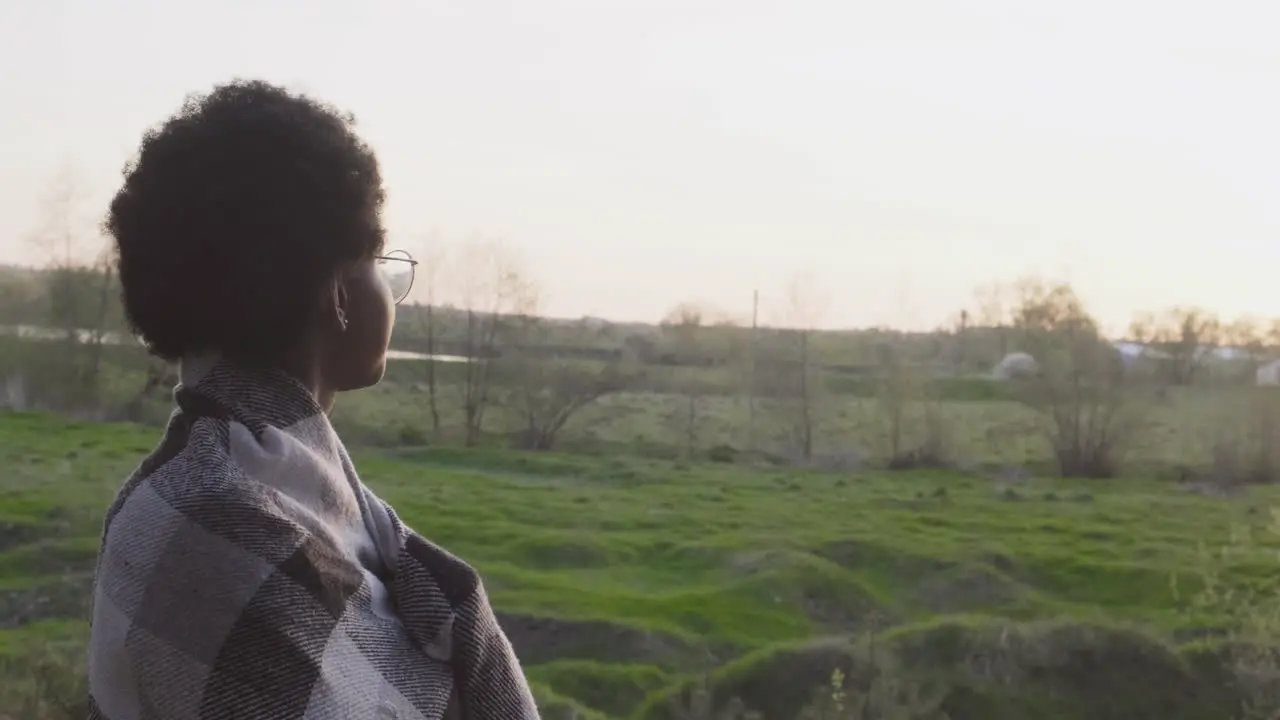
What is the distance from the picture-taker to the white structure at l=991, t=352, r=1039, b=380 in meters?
24.7

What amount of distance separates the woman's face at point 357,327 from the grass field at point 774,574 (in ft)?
13.1

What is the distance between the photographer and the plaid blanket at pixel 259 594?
127 centimetres

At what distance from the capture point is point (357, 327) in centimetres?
150

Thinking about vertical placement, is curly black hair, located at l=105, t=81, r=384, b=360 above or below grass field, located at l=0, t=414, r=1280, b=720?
above

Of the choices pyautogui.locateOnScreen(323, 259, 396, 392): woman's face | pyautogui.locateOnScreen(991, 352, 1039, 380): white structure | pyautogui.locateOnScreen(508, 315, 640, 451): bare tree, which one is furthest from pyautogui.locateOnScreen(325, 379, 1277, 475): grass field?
pyautogui.locateOnScreen(323, 259, 396, 392): woman's face

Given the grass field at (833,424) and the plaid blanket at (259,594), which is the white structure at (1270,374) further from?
the plaid blanket at (259,594)

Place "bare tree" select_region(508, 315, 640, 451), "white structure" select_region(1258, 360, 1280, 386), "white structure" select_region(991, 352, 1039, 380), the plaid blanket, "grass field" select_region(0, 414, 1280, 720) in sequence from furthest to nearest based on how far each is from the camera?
"white structure" select_region(991, 352, 1039, 380) → "bare tree" select_region(508, 315, 640, 451) → "white structure" select_region(1258, 360, 1280, 386) → "grass field" select_region(0, 414, 1280, 720) → the plaid blanket

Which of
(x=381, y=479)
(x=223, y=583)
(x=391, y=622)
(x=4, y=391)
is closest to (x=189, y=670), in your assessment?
(x=223, y=583)

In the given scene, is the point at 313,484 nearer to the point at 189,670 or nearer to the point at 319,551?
the point at 319,551

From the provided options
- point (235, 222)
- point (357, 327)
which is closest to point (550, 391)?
point (357, 327)

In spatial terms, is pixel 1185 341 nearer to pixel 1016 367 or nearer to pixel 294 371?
pixel 1016 367

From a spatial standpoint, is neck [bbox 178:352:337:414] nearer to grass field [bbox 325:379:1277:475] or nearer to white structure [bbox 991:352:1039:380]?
grass field [bbox 325:379:1277:475]

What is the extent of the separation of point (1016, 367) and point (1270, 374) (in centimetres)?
551

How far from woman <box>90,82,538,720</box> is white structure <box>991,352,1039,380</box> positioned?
955 inches
